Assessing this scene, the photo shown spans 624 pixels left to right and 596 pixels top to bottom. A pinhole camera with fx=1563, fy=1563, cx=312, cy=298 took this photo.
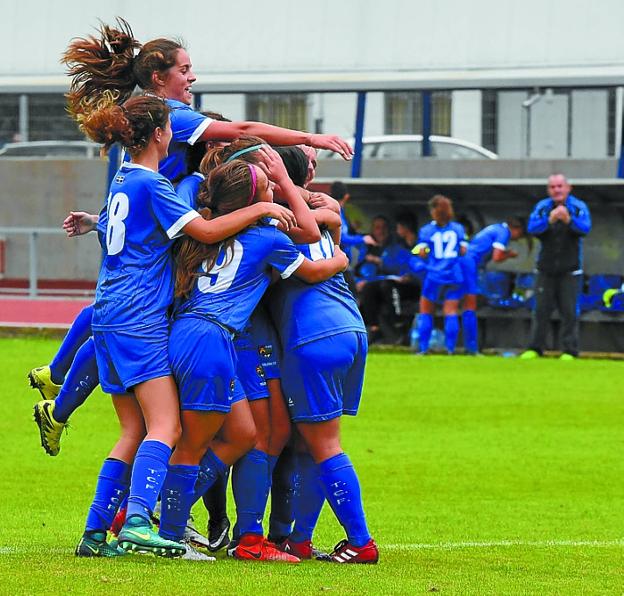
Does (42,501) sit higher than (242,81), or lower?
lower

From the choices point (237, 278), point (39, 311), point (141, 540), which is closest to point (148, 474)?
point (141, 540)

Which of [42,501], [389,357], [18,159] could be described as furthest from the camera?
[18,159]

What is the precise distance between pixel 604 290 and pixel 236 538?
13592mm

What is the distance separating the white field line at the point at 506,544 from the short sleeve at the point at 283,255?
5.69 feet

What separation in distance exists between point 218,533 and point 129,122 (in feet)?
7.11

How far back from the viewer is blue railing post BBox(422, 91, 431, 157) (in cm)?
2327

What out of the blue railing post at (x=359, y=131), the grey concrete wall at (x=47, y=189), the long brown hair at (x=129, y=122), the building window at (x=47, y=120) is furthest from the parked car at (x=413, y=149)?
the long brown hair at (x=129, y=122)

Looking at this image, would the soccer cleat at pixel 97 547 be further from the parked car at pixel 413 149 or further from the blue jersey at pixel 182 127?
the parked car at pixel 413 149

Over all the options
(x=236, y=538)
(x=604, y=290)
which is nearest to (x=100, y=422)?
(x=236, y=538)

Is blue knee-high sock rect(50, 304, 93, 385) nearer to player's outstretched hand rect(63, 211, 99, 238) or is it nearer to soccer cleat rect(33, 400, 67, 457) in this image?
soccer cleat rect(33, 400, 67, 457)

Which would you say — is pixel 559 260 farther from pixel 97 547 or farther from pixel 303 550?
pixel 97 547

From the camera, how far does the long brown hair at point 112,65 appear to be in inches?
279

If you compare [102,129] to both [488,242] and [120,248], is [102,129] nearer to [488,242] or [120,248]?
[120,248]

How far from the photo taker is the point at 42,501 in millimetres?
9391
